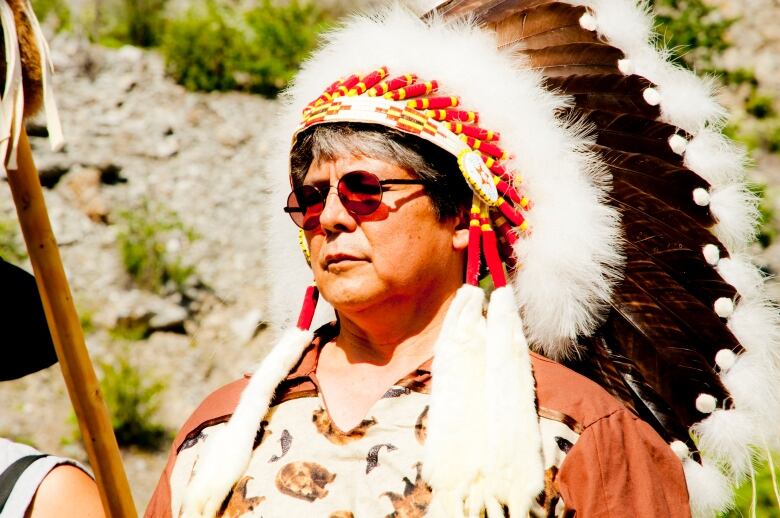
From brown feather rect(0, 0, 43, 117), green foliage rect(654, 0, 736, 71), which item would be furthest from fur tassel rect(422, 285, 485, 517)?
green foliage rect(654, 0, 736, 71)

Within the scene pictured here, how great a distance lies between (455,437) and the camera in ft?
6.29

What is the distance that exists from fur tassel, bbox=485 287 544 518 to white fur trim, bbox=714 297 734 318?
59cm

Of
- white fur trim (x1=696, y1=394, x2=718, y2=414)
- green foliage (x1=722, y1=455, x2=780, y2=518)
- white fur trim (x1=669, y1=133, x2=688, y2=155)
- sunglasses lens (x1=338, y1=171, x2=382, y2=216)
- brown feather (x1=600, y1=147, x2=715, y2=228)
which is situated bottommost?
green foliage (x1=722, y1=455, x2=780, y2=518)

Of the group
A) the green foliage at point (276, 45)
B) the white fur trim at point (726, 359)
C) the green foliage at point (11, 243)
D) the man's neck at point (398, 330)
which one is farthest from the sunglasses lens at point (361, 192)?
the green foliage at point (276, 45)

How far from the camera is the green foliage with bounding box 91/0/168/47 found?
11.3 meters

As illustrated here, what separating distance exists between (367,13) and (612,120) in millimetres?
833

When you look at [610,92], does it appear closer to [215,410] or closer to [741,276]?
[741,276]

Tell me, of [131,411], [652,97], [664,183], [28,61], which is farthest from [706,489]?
[131,411]

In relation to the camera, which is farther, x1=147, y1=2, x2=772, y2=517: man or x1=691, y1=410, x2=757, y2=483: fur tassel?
x1=691, y1=410, x2=757, y2=483: fur tassel

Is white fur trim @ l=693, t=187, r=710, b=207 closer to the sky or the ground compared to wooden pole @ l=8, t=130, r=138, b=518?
closer to the sky

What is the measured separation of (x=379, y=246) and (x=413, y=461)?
544 mm

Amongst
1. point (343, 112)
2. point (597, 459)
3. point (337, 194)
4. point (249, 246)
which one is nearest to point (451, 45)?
point (343, 112)

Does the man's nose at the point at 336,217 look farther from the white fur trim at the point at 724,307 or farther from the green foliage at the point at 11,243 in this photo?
the green foliage at the point at 11,243

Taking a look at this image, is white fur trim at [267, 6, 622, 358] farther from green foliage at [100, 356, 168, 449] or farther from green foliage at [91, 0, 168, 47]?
green foliage at [91, 0, 168, 47]
